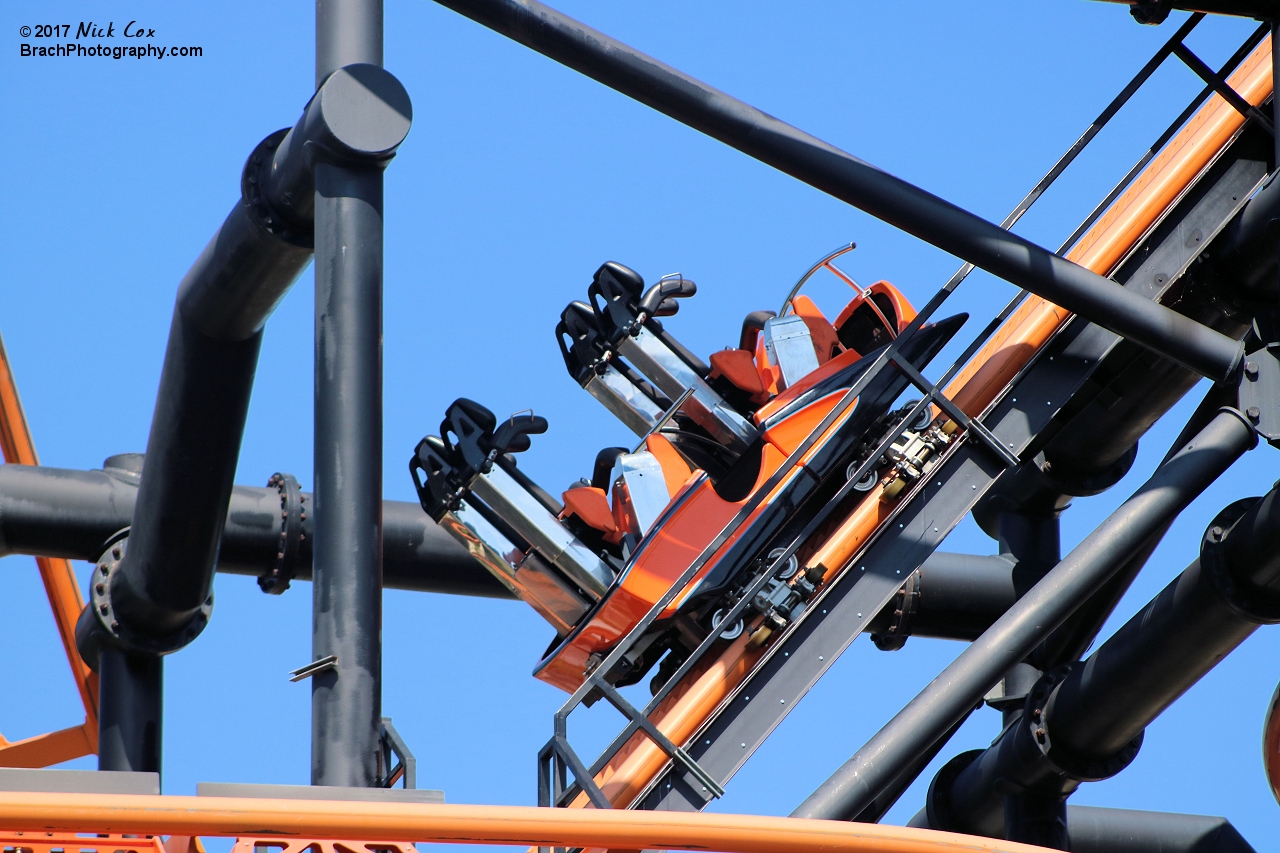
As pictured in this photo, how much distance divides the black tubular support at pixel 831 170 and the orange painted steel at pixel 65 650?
4.13 m

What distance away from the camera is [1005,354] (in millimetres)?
7133

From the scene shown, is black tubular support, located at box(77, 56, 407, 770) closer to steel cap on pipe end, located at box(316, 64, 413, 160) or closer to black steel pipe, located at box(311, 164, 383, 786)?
steel cap on pipe end, located at box(316, 64, 413, 160)

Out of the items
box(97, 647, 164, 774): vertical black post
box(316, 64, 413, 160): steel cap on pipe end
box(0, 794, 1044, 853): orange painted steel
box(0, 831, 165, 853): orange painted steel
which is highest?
box(316, 64, 413, 160): steel cap on pipe end

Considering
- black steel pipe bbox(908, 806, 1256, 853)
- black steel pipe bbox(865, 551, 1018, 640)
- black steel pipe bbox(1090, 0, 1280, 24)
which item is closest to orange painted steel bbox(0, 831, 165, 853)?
black steel pipe bbox(1090, 0, 1280, 24)

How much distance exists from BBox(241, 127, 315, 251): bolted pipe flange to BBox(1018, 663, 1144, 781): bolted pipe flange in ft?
11.9

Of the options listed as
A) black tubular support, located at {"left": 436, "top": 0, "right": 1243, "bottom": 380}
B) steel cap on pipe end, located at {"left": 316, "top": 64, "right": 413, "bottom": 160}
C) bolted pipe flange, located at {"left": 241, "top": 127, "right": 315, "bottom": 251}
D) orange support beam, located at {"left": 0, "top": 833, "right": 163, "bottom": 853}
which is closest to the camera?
orange support beam, located at {"left": 0, "top": 833, "right": 163, "bottom": 853}

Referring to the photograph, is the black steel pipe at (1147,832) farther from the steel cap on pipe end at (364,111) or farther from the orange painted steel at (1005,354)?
the steel cap on pipe end at (364,111)

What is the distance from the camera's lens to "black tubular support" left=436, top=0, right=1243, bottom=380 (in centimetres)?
581

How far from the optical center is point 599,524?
770 centimetres

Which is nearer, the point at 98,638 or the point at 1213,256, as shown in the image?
the point at 1213,256

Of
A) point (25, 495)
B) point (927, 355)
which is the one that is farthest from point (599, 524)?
point (25, 495)

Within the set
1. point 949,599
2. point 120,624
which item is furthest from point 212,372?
point 949,599

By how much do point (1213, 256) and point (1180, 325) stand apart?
937 millimetres

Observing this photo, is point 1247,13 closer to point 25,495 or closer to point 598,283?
point 598,283
